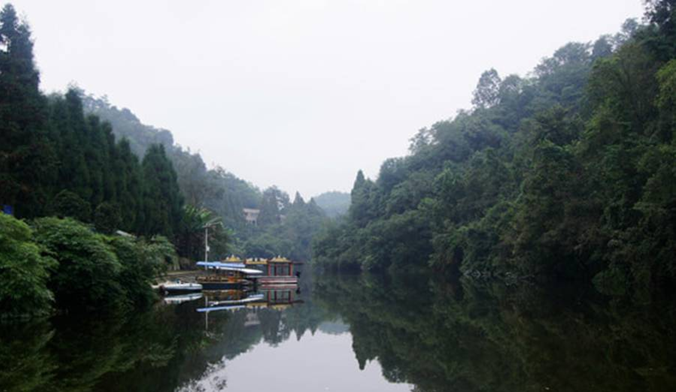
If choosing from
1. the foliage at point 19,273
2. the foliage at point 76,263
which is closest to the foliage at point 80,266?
the foliage at point 76,263

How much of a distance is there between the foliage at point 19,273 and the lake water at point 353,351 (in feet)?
2.70

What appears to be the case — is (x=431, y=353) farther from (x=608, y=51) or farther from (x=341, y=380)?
(x=608, y=51)

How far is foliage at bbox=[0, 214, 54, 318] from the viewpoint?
1580cm

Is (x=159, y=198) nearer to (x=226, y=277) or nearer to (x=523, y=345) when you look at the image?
(x=226, y=277)

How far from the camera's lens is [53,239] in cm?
1902

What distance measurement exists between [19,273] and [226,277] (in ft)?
81.6

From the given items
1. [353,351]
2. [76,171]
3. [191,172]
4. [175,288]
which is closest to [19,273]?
[353,351]

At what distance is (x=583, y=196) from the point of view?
3469 centimetres

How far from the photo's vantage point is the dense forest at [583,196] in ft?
86.3

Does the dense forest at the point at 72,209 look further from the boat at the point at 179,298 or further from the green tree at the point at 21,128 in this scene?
the boat at the point at 179,298

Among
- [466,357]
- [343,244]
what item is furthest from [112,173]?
[343,244]

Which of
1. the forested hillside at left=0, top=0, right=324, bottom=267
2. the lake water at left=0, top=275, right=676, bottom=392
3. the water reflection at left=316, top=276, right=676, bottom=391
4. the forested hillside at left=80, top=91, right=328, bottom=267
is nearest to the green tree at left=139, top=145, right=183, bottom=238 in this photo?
the forested hillside at left=0, top=0, right=324, bottom=267

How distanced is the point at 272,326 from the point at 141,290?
677 cm

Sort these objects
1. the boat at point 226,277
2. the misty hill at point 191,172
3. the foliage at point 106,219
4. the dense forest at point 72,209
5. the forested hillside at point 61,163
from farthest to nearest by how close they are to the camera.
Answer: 1. the misty hill at point 191,172
2. the boat at point 226,277
3. the foliage at point 106,219
4. the forested hillside at point 61,163
5. the dense forest at point 72,209
